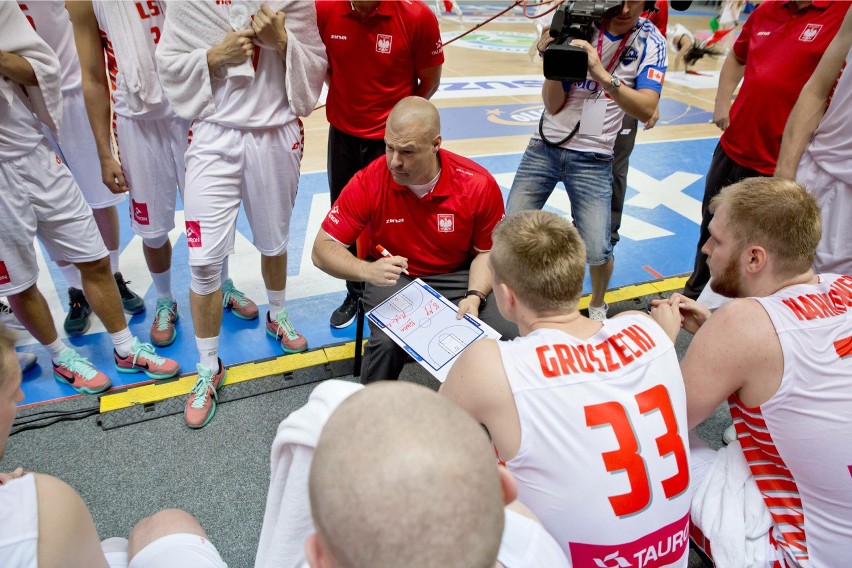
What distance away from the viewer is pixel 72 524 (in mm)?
1104

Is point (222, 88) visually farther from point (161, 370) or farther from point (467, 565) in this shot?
point (467, 565)

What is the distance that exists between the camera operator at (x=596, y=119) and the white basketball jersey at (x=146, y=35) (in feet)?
5.84

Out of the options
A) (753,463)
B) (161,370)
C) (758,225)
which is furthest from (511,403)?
(161,370)

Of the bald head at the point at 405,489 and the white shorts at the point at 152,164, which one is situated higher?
the bald head at the point at 405,489

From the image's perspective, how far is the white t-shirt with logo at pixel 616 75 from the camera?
269 centimetres

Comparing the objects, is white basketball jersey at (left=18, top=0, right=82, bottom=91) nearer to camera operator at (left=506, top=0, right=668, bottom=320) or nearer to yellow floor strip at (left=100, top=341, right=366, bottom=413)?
yellow floor strip at (left=100, top=341, right=366, bottom=413)

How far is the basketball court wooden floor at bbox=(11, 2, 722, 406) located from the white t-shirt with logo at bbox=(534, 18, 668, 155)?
48.3 inches

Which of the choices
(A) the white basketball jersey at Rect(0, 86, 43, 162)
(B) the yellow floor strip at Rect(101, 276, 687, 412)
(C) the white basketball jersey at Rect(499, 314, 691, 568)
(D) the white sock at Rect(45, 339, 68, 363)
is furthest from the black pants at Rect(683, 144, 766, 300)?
(D) the white sock at Rect(45, 339, 68, 363)

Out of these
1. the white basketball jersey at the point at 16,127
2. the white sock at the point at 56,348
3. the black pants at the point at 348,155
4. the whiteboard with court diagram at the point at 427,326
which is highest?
the white basketball jersey at the point at 16,127

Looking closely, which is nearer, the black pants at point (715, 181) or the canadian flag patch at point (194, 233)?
the canadian flag patch at point (194, 233)

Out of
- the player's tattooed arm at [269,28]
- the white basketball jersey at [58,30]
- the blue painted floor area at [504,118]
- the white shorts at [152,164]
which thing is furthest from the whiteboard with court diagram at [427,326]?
the blue painted floor area at [504,118]

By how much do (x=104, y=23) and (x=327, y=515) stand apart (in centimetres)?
264

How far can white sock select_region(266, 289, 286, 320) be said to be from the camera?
121 inches

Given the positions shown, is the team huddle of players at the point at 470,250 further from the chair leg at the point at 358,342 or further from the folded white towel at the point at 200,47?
the chair leg at the point at 358,342
